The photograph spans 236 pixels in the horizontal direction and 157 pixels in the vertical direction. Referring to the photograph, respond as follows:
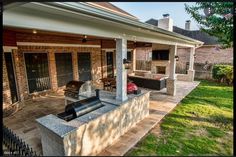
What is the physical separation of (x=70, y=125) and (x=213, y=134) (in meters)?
3.80

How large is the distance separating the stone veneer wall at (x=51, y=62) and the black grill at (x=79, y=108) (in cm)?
404

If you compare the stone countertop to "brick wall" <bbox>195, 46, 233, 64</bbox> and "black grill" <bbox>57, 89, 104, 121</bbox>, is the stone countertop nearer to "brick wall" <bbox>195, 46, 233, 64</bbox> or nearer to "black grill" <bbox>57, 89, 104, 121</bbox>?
"black grill" <bbox>57, 89, 104, 121</bbox>

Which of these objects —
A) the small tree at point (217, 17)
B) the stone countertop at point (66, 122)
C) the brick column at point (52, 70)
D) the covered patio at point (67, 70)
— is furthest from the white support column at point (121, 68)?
the brick column at point (52, 70)

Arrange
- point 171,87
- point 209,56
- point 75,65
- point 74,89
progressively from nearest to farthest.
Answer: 1. point 74,89
2. point 171,87
3. point 75,65
4. point 209,56

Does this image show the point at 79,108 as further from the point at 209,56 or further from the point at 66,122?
the point at 209,56

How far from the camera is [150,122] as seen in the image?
5.06 metres

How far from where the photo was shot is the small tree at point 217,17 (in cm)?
356

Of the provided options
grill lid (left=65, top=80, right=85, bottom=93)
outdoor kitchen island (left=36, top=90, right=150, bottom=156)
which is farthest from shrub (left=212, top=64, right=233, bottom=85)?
grill lid (left=65, top=80, right=85, bottom=93)

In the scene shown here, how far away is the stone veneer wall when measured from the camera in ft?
21.7

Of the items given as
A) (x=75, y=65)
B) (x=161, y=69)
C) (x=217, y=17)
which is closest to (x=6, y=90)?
(x=75, y=65)

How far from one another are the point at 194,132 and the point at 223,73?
853 cm

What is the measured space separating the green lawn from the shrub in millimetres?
4104

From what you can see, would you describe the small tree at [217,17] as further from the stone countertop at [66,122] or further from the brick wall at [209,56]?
the brick wall at [209,56]

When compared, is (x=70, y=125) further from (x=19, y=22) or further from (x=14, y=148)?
(x=19, y=22)
